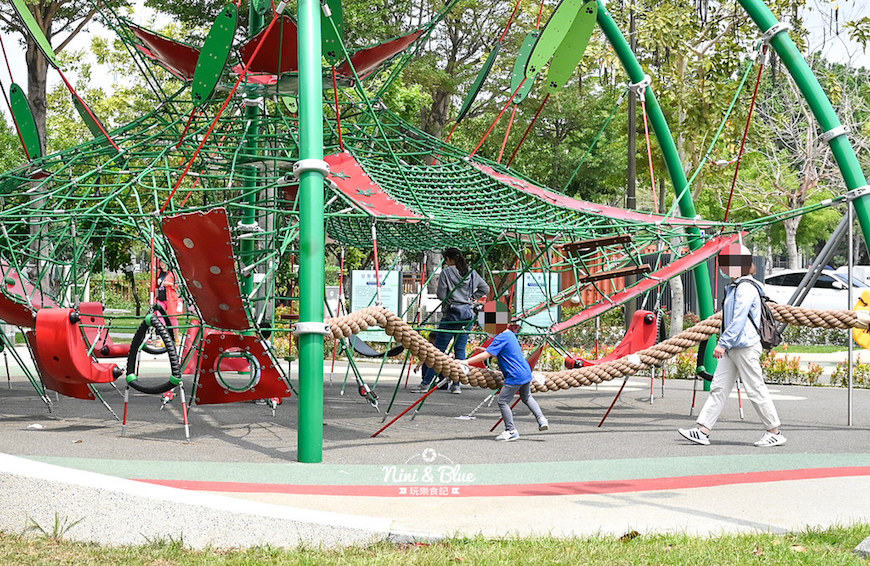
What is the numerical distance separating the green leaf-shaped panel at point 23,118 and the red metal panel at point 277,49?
10.7 ft

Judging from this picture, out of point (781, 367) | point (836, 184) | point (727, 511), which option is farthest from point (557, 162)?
point (727, 511)

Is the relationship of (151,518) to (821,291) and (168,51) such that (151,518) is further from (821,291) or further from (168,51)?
(821,291)

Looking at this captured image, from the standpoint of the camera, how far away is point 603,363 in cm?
947

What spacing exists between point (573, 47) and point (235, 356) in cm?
555

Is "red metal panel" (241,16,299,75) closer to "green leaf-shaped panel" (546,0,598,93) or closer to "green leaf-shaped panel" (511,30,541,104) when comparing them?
"green leaf-shaped panel" (511,30,541,104)

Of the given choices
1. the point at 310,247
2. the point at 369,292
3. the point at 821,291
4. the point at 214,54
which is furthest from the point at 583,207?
the point at 821,291

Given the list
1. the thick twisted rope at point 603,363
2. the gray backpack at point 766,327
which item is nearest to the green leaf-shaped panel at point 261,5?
the thick twisted rope at point 603,363

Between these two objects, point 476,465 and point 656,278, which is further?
point 656,278

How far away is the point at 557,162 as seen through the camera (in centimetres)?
2936

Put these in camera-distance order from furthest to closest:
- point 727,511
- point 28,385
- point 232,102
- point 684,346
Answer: point 28,385 → point 232,102 → point 684,346 → point 727,511

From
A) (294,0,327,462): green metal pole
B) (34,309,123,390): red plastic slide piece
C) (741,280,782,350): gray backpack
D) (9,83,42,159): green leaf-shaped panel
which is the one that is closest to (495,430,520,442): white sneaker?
(294,0,327,462): green metal pole

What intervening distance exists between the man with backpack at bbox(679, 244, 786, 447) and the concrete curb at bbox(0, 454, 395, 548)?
4.45m

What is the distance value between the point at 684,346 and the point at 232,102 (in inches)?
229

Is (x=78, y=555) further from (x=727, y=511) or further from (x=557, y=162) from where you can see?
(x=557, y=162)
